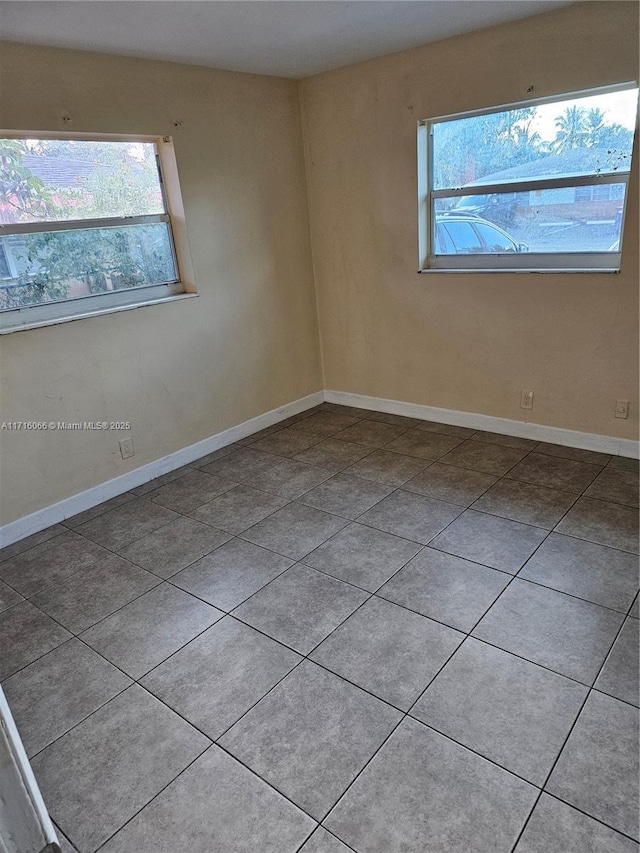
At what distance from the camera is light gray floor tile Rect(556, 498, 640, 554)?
248 cm

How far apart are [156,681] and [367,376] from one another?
116 inches

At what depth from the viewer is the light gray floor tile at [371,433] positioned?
3830 mm

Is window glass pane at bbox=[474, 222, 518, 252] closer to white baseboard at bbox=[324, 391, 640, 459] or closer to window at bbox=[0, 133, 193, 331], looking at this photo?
white baseboard at bbox=[324, 391, 640, 459]

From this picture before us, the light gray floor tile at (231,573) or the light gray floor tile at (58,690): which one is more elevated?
the light gray floor tile at (231,573)

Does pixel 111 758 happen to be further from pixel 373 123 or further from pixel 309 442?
pixel 373 123

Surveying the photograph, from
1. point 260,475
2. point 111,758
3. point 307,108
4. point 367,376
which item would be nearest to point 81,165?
point 307,108

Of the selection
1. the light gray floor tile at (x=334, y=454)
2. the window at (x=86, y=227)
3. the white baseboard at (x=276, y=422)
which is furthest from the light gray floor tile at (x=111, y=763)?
the window at (x=86, y=227)

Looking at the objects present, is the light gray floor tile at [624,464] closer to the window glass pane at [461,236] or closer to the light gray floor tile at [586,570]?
the light gray floor tile at [586,570]

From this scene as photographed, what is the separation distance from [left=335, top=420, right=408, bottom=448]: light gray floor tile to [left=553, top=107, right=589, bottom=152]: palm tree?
2.03 meters

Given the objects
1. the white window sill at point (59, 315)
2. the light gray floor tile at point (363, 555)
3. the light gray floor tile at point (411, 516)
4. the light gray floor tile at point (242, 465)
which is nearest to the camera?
the light gray floor tile at point (363, 555)

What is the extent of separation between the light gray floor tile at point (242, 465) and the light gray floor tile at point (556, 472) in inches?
61.9

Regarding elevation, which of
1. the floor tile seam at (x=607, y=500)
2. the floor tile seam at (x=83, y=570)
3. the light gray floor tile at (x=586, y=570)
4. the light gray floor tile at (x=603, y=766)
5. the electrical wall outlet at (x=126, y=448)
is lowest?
the light gray floor tile at (x=603, y=766)

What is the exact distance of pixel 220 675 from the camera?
1935 mm

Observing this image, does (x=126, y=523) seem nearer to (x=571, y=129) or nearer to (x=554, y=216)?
(x=554, y=216)
